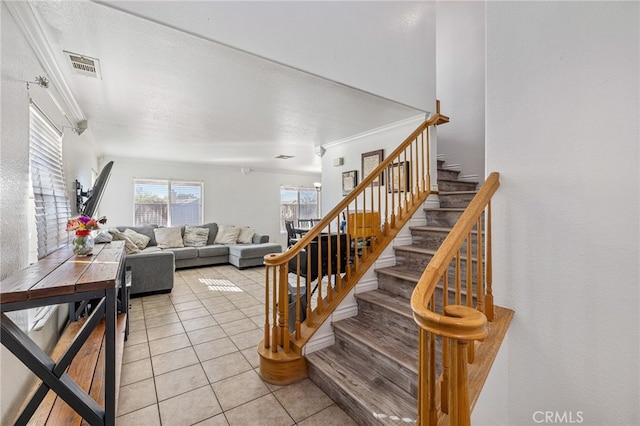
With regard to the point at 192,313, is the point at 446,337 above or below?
above

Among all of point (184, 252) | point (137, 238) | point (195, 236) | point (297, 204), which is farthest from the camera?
point (297, 204)

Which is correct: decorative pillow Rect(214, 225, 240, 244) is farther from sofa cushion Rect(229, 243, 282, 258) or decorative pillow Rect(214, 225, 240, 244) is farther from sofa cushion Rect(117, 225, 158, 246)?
sofa cushion Rect(117, 225, 158, 246)

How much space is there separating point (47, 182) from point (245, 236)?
478 centimetres

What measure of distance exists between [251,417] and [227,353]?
0.89m

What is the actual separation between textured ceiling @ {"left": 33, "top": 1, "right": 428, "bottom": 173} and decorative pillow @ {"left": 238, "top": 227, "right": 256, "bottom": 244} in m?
2.54

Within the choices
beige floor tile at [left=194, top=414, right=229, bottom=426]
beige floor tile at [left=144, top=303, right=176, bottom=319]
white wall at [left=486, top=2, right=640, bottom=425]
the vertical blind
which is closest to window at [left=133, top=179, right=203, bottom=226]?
beige floor tile at [left=144, top=303, right=176, bottom=319]

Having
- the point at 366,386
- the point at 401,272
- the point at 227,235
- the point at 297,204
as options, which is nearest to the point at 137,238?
the point at 227,235

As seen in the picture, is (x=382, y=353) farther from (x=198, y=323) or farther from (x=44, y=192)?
(x=44, y=192)

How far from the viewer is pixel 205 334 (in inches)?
116

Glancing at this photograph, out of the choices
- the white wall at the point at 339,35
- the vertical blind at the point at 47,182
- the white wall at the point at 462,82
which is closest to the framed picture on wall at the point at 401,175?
the white wall at the point at 339,35

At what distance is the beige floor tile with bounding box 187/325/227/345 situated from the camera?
9.25ft

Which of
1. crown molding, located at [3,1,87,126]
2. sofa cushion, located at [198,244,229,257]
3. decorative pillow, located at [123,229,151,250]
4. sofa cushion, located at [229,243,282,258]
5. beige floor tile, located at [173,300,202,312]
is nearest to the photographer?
crown molding, located at [3,1,87,126]

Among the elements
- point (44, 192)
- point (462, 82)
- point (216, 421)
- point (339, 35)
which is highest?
point (462, 82)

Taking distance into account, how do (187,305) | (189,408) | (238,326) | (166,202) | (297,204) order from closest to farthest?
(189,408)
(238,326)
(187,305)
(166,202)
(297,204)
